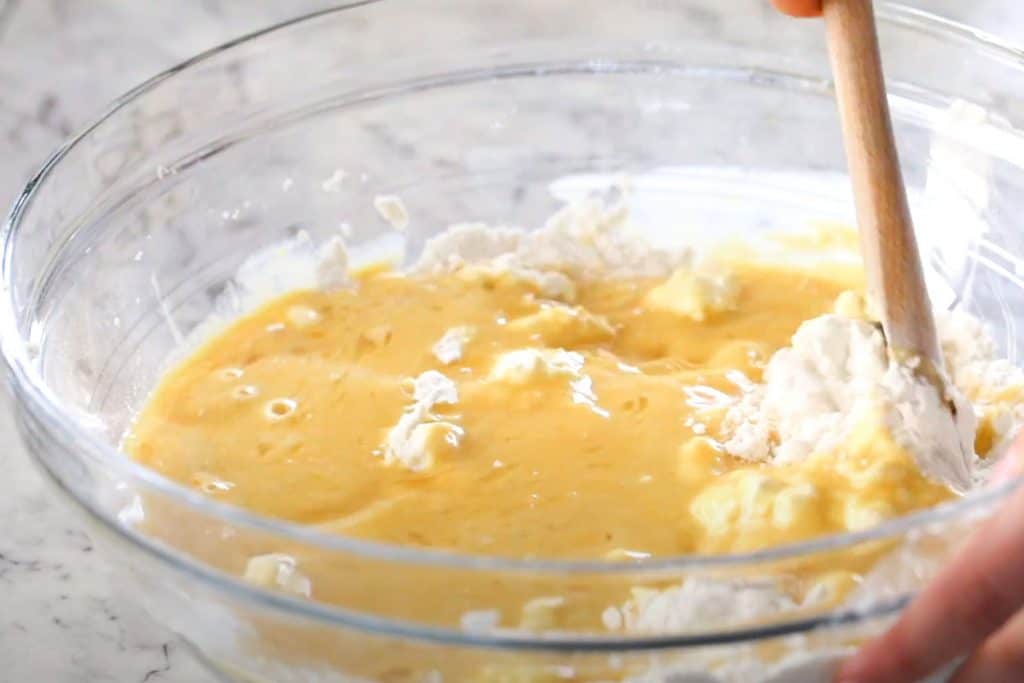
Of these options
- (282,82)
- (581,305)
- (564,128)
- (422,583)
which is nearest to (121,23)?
(282,82)

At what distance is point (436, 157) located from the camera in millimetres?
1588

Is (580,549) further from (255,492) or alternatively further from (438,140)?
(438,140)

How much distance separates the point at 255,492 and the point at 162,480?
0.27 m

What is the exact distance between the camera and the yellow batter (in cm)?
108

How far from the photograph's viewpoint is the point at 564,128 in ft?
5.23

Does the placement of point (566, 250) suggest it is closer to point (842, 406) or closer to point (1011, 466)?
point (842, 406)

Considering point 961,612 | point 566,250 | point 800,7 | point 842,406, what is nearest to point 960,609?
point 961,612

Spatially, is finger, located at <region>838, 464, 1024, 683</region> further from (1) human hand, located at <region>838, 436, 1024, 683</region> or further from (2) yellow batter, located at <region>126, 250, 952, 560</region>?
(2) yellow batter, located at <region>126, 250, 952, 560</region>

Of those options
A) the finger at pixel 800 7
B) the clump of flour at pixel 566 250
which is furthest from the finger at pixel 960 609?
the clump of flour at pixel 566 250

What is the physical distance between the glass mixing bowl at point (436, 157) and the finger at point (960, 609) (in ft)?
1.34

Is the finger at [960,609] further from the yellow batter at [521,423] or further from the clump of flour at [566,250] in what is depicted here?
the clump of flour at [566,250]

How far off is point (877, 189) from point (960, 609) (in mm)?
463

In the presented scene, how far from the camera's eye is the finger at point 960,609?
0.83 m

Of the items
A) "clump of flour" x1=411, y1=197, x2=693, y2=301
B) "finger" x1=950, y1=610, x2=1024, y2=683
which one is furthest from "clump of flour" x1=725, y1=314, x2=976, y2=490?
"clump of flour" x1=411, y1=197, x2=693, y2=301
